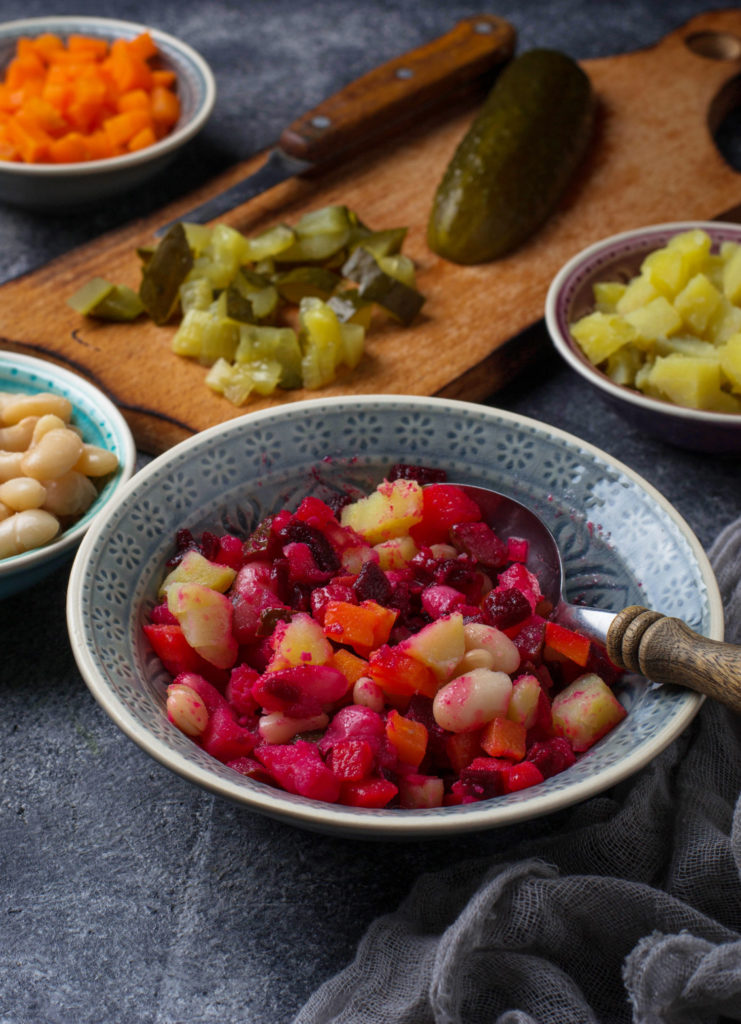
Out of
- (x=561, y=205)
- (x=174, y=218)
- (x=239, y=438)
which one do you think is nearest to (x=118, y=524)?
(x=239, y=438)

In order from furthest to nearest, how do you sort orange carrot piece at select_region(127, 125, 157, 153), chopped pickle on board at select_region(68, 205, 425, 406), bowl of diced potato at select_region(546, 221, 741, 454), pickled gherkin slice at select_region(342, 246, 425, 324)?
1. orange carrot piece at select_region(127, 125, 157, 153)
2. pickled gherkin slice at select_region(342, 246, 425, 324)
3. chopped pickle on board at select_region(68, 205, 425, 406)
4. bowl of diced potato at select_region(546, 221, 741, 454)

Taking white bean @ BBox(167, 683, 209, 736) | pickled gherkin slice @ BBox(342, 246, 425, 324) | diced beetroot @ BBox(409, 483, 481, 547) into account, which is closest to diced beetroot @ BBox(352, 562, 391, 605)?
diced beetroot @ BBox(409, 483, 481, 547)

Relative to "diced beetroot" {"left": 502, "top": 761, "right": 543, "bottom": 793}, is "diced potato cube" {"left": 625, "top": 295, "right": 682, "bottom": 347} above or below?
above

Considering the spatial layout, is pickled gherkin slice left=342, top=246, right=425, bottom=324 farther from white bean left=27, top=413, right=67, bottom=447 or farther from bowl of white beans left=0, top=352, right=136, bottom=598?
white bean left=27, top=413, right=67, bottom=447

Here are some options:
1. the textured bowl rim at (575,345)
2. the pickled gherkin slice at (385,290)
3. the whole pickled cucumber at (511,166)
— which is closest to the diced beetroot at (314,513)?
the textured bowl rim at (575,345)

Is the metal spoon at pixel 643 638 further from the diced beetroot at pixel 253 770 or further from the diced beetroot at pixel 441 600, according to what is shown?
the diced beetroot at pixel 253 770

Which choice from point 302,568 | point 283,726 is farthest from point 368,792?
point 302,568

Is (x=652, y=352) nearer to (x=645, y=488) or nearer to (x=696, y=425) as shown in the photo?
(x=696, y=425)

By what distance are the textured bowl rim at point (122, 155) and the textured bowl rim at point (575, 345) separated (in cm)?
103

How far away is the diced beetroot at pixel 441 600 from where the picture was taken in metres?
1.30

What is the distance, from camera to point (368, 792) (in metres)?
1.11

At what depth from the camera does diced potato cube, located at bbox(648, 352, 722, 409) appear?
1729 millimetres

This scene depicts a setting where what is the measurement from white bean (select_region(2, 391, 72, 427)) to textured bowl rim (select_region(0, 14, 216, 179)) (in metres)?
0.83

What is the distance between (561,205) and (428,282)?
19.3 inches
